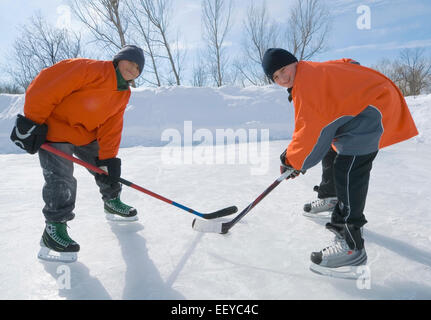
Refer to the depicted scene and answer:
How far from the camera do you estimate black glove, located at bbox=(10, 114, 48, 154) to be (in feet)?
4.42

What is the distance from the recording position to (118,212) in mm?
1846

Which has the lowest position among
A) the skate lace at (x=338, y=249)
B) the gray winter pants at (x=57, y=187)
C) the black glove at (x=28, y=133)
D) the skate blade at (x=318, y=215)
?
the skate blade at (x=318, y=215)

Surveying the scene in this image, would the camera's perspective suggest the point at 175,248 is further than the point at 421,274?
Yes

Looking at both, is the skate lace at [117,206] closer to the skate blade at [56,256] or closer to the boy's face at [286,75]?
the skate blade at [56,256]

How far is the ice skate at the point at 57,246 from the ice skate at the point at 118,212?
0.40 metres

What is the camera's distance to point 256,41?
1337cm

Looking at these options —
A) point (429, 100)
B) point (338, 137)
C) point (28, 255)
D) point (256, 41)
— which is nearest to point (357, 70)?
point (338, 137)

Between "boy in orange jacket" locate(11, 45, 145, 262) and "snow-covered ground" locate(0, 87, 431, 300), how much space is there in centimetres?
20

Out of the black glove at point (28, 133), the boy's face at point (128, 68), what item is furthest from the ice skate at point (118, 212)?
the boy's face at point (128, 68)

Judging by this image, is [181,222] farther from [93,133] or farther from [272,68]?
[272,68]

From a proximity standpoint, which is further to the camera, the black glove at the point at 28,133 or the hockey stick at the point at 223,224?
the hockey stick at the point at 223,224

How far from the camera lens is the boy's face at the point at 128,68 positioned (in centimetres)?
155

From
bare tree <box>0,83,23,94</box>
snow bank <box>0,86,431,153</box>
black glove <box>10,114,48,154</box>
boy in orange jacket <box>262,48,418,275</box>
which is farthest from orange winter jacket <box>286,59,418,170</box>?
bare tree <box>0,83,23,94</box>

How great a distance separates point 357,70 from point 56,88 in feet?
4.68
